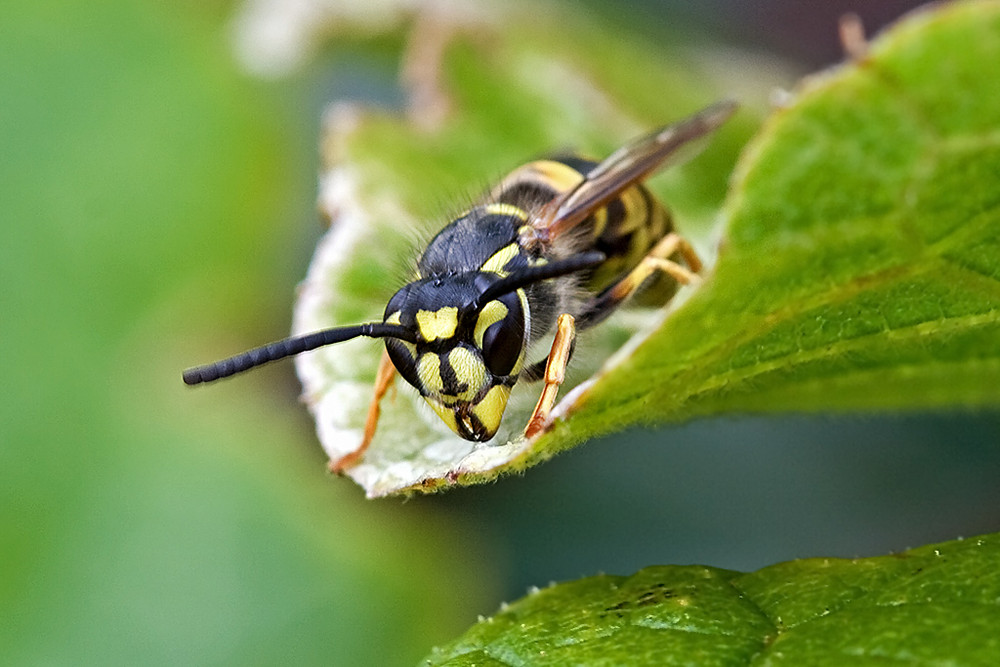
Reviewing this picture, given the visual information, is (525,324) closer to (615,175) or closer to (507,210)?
(507,210)

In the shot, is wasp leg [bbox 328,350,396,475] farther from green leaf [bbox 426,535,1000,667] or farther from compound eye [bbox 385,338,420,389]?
green leaf [bbox 426,535,1000,667]

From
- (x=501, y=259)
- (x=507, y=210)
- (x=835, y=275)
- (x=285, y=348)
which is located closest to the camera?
(x=835, y=275)

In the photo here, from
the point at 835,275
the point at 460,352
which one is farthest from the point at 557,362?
the point at 835,275

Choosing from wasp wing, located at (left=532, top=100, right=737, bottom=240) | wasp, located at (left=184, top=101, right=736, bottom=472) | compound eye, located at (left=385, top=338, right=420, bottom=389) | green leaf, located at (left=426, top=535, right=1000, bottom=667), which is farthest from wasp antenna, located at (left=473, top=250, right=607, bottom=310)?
green leaf, located at (left=426, top=535, right=1000, bottom=667)

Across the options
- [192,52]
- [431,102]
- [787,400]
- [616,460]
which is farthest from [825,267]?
[192,52]

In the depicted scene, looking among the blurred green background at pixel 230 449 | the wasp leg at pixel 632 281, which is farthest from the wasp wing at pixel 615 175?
the blurred green background at pixel 230 449

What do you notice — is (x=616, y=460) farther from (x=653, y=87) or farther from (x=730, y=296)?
(x=730, y=296)
